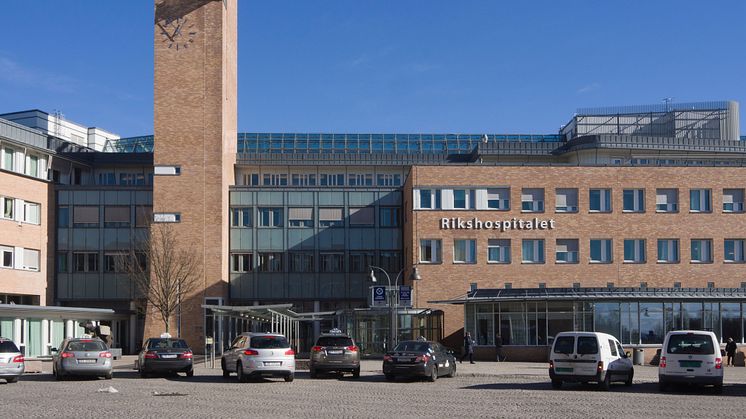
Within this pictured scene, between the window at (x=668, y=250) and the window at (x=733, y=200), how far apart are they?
153 inches

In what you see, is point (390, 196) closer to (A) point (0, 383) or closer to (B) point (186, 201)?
(B) point (186, 201)

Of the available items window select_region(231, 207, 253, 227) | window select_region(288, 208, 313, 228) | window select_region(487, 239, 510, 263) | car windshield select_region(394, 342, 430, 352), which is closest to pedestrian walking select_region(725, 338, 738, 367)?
window select_region(487, 239, 510, 263)

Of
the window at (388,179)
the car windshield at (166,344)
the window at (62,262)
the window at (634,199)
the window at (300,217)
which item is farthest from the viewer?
the window at (388,179)

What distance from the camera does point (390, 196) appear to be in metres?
64.2

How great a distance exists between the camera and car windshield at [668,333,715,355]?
88.4 ft

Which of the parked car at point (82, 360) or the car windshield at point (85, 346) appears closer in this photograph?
the parked car at point (82, 360)

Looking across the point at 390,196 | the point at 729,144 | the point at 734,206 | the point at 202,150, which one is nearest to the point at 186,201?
the point at 202,150

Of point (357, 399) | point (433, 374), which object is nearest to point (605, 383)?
point (433, 374)

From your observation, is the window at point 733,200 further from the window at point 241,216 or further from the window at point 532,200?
the window at point 241,216

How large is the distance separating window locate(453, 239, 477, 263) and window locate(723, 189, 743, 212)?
15.4m

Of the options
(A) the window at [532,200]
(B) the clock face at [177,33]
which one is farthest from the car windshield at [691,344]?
(B) the clock face at [177,33]

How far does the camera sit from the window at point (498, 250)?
2264 inches

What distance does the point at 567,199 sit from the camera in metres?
58.1

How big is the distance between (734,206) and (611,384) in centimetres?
3171
